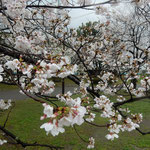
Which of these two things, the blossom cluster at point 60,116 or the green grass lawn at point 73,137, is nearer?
the blossom cluster at point 60,116

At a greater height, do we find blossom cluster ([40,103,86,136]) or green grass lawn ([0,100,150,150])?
blossom cluster ([40,103,86,136])

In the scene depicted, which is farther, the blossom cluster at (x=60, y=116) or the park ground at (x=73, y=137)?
the park ground at (x=73, y=137)

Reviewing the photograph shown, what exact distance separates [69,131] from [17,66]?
447cm

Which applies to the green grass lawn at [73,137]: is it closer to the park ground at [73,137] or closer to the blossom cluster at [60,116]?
the park ground at [73,137]

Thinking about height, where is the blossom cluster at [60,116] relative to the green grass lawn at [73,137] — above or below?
above

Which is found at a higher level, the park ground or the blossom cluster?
the blossom cluster

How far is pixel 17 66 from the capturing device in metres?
1.31

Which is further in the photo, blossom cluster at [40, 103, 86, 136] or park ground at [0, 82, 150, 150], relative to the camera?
park ground at [0, 82, 150, 150]

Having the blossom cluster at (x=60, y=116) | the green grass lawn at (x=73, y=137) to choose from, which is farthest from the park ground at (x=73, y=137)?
the blossom cluster at (x=60, y=116)

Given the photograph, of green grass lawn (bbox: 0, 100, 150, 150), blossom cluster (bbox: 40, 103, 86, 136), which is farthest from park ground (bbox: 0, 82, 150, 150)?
blossom cluster (bbox: 40, 103, 86, 136)

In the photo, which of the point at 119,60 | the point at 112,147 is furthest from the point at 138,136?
the point at 119,60

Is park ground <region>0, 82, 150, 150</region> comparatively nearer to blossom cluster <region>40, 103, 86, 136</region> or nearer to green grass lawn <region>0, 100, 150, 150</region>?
green grass lawn <region>0, 100, 150, 150</region>

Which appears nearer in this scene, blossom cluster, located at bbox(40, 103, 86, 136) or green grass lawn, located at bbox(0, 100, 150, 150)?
blossom cluster, located at bbox(40, 103, 86, 136)

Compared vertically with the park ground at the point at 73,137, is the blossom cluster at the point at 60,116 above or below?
above
